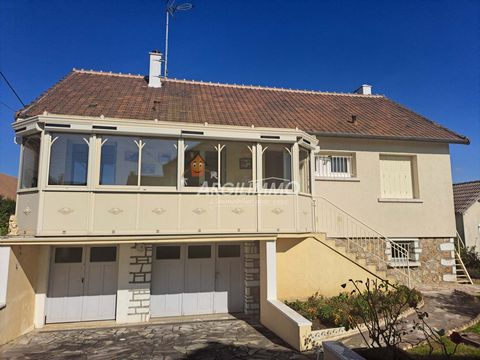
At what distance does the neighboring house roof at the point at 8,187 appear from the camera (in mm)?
23644

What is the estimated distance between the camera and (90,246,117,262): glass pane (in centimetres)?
922

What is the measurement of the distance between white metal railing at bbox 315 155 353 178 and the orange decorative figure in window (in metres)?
4.70

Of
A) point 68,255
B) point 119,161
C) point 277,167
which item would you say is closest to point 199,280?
point 68,255

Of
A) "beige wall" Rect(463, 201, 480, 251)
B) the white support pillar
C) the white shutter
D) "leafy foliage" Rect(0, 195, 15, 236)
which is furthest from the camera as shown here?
"beige wall" Rect(463, 201, 480, 251)

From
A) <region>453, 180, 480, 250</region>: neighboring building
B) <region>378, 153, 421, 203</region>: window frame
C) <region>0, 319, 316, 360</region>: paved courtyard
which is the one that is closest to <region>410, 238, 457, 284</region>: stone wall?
<region>378, 153, 421, 203</region>: window frame

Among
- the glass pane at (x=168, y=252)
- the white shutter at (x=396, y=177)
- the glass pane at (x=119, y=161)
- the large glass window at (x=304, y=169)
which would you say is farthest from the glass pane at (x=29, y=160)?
the white shutter at (x=396, y=177)

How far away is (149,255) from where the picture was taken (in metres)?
9.25

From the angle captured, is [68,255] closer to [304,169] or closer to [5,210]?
[5,210]

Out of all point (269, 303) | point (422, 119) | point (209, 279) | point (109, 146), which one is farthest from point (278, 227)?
point (422, 119)

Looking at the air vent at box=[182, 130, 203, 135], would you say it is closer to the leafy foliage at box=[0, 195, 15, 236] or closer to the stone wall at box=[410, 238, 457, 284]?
the leafy foliage at box=[0, 195, 15, 236]

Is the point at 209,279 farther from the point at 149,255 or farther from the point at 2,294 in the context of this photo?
the point at 2,294

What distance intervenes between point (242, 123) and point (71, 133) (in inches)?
215

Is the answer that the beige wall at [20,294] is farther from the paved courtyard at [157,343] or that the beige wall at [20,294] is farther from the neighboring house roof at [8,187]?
the neighboring house roof at [8,187]

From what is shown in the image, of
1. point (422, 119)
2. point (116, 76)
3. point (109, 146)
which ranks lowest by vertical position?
point (109, 146)
